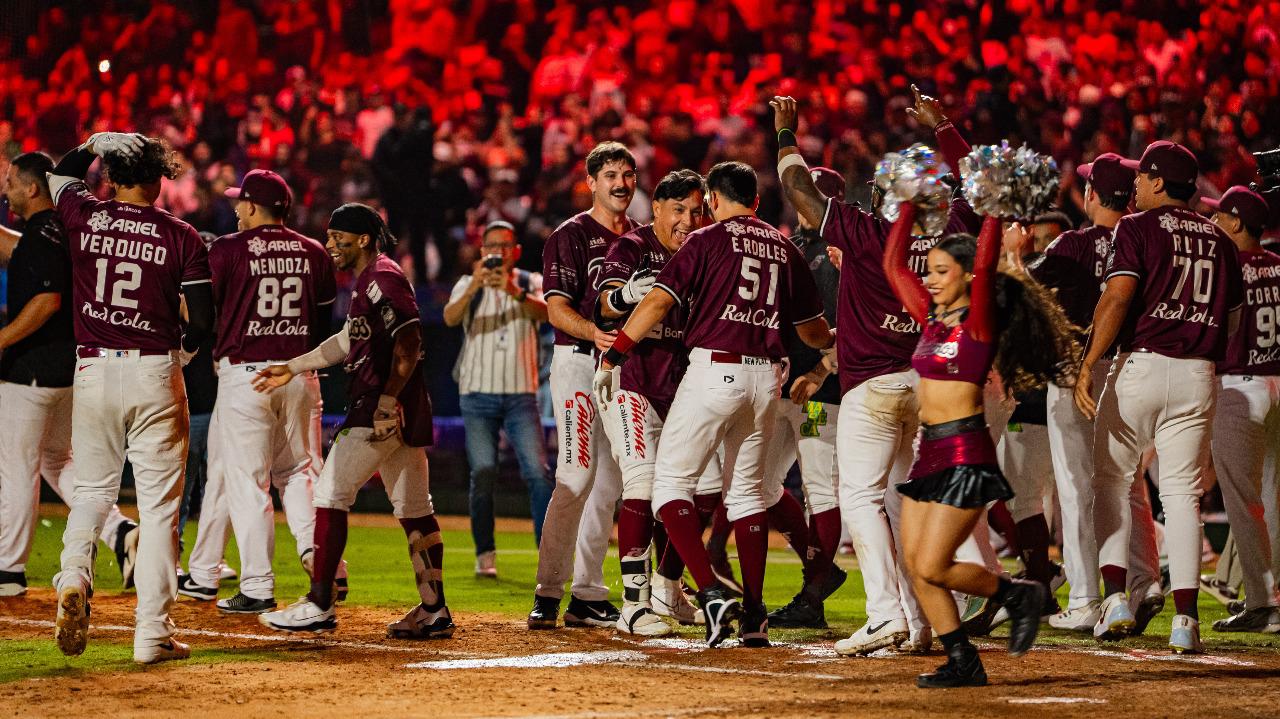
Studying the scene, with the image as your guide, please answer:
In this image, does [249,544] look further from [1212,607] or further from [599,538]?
[1212,607]

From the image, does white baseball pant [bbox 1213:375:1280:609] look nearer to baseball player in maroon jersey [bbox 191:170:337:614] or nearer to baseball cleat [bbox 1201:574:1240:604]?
baseball cleat [bbox 1201:574:1240:604]

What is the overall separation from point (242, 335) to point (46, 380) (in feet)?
5.04

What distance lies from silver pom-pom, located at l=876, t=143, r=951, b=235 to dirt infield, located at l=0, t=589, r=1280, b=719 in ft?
6.48

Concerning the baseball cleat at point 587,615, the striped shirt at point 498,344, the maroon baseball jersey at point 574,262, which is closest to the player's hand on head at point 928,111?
the maroon baseball jersey at point 574,262

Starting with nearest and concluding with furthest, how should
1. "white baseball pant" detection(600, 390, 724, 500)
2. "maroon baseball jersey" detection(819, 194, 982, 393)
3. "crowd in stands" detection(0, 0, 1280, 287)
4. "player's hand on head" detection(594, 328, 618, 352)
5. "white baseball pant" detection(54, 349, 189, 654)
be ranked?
1. "white baseball pant" detection(54, 349, 189, 654)
2. "maroon baseball jersey" detection(819, 194, 982, 393)
3. "player's hand on head" detection(594, 328, 618, 352)
4. "white baseball pant" detection(600, 390, 724, 500)
5. "crowd in stands" detection(0, 0, 1280, 287)

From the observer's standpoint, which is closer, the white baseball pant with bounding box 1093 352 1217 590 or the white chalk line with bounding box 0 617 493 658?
the white chalk line with bounding box 0 617 493 658

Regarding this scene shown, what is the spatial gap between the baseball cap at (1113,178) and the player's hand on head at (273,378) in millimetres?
4505

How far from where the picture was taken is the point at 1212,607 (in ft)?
29.7

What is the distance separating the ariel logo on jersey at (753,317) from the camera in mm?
6660

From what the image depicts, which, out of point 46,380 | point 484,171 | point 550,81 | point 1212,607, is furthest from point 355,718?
point 550,81

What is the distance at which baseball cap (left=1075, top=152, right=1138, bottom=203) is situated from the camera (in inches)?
308

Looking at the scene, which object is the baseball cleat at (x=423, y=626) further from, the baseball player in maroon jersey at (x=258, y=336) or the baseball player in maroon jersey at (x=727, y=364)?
the baseball player in maroon jersey at (x=727, y=364)

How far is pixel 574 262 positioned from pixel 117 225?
2407 mm

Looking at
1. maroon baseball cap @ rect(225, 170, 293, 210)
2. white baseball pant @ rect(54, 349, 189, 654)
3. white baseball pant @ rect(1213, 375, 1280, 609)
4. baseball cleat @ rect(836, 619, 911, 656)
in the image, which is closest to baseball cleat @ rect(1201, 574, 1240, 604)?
white baseball pant @ rect(1213, 375, 1280, 609)
